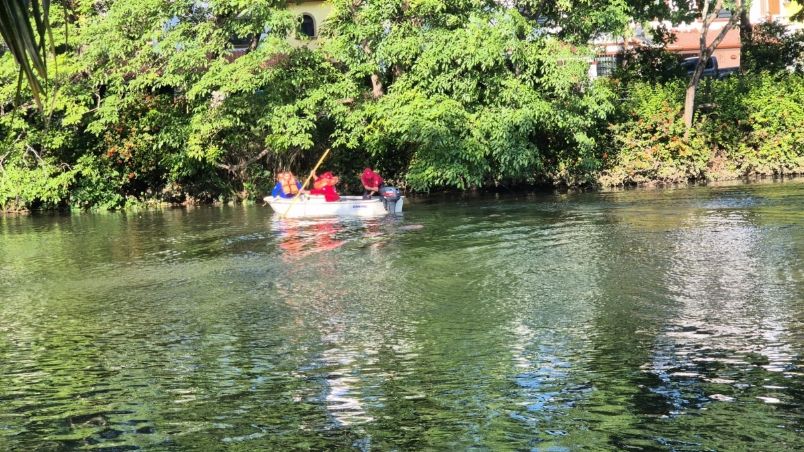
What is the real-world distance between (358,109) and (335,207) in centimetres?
588

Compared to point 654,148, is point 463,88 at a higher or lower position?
higher

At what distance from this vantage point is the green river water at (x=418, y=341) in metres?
7.70

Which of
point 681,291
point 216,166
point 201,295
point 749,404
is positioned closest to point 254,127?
point 216,166

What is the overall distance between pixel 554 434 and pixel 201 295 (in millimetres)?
8347

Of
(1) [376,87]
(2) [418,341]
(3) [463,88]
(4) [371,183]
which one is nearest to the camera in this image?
(2) [418,341]

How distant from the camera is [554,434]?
742 cm

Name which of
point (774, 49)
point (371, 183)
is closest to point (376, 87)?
point (371, 183)

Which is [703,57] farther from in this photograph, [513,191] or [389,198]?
[389,198]

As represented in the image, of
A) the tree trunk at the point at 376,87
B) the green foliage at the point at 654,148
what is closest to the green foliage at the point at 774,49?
the green foliage at the point at 654,148

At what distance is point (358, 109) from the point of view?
32.0m

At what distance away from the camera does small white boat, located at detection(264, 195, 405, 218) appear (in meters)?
26.7

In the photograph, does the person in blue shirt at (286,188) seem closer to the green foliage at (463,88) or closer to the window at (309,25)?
the green foliage at (463,88)

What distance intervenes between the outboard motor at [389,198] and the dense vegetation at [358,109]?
12.1 feet

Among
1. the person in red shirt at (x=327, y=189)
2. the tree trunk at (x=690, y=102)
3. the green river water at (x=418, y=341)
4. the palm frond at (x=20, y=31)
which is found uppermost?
the tree trunk at (x=690, y=102)
